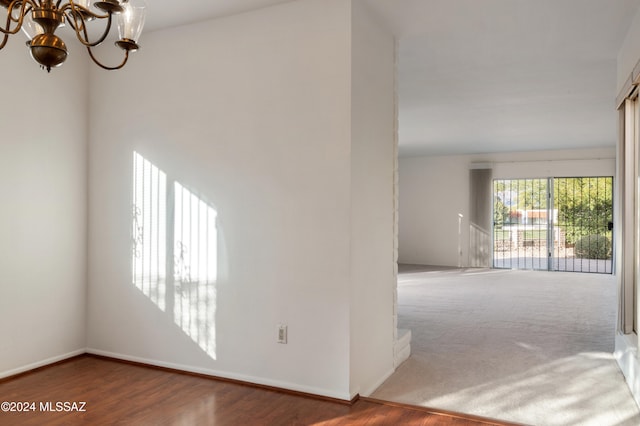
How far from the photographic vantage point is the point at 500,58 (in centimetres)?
427

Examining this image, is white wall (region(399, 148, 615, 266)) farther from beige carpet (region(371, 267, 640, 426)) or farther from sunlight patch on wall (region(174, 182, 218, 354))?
sunlight patch on wall (region(174, 182, 218, 354))

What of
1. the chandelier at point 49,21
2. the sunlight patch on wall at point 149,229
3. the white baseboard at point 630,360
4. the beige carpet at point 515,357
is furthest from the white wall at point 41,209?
the white baseboard at point 630,360

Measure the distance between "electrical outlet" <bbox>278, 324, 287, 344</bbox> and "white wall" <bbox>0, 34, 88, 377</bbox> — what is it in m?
1.92

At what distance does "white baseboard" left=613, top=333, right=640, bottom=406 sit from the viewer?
10.4ft

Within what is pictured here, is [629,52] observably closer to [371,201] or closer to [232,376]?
[371,201]

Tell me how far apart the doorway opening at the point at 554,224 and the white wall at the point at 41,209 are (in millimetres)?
8782

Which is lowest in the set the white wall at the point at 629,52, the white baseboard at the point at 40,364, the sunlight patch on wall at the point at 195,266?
the white baseboard at the point at 40,364

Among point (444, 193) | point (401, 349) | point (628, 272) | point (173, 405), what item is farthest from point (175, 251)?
point (444, 193)

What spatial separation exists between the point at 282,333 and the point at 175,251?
1102mm

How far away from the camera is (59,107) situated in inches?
155

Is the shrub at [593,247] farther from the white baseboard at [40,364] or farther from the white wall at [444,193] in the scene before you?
the white baseboard at [40,364]

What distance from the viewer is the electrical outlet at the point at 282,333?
328 centimetres

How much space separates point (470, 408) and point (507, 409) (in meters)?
0.23

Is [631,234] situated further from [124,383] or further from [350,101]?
[124,383]
